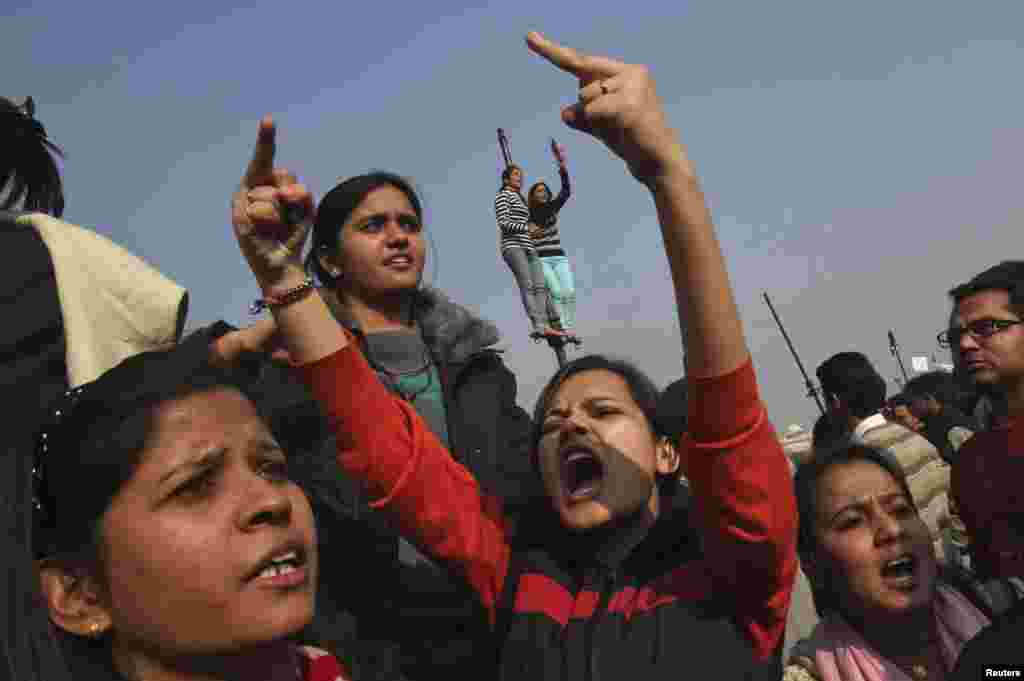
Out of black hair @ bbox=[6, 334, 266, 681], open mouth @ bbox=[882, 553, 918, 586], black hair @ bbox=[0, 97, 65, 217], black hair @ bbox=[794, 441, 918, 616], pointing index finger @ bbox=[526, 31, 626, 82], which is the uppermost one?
black hair @ bbox=[0, 97, 65, 217]

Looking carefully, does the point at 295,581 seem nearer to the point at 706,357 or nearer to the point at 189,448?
the point at 189,448

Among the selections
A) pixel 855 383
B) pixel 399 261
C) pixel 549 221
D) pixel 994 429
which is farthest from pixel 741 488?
pixel 549 221

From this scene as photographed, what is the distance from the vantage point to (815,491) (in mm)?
2479

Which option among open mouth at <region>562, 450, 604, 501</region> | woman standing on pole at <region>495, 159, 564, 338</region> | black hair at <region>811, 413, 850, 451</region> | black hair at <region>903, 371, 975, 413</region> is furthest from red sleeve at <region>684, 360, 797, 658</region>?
woman standing on pole at <region>495, 159, 564, 338</region>

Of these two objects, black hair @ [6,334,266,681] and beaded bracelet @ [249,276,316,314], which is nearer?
black hair @ [6,334,266,681]

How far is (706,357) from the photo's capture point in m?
1.58

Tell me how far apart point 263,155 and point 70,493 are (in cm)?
83

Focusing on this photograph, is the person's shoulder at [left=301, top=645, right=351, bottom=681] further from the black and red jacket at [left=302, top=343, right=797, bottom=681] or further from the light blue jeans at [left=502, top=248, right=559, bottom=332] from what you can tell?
the light blue jeans at [left=502, top=248, right=559, bottom=332]

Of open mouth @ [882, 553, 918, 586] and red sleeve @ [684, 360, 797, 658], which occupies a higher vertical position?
red sleeve @ [684, 360, 797, 658]

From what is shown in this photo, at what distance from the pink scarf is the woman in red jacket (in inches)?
25.5

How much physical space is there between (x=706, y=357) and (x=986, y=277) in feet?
7.48

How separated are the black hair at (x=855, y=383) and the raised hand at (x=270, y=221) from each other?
402 centimetres

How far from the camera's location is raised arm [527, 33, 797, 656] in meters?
1.54

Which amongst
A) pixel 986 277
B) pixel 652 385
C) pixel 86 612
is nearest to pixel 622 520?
pixel 652 385
